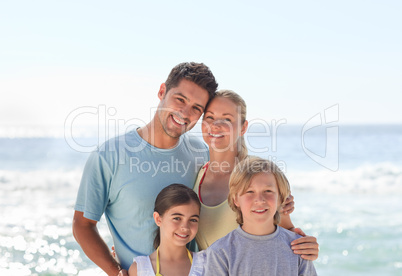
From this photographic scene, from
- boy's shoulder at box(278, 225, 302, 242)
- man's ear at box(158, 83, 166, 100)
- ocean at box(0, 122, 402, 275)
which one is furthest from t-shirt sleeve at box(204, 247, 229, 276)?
ocean at box(0, 122, 402, 275)

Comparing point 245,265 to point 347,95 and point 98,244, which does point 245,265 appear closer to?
point 98,244

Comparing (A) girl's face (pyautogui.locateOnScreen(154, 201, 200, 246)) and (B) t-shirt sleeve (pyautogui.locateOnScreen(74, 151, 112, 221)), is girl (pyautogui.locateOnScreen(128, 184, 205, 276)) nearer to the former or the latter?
(A) girl's face (pyautogui.locateOnScreen(154, 201, 200, 246))

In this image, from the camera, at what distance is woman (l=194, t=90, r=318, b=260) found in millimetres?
2609

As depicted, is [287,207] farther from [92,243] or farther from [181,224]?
[92,243]

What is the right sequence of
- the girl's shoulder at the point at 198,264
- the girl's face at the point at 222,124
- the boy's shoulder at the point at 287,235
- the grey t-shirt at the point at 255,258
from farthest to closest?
the girl's face at the point at 222,124 < the girl's shoulder at the point at 198,264 < the boy's shoulder at the point at 287,235 < the grey t-shirt at the point at 255,258

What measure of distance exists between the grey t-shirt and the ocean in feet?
15.8

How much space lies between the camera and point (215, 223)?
2596 millimetres

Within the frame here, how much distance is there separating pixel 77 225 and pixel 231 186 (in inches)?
41.3

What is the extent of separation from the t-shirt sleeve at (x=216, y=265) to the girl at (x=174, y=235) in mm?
214

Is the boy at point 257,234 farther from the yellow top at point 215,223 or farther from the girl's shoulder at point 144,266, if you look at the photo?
the girl's shoulder at point 144,266

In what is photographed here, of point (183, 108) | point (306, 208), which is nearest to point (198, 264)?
point (183, 108)

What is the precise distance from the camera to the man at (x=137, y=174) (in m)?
2.71

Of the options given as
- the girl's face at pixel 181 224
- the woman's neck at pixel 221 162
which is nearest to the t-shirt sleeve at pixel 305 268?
the girl's face at pixel 181 224

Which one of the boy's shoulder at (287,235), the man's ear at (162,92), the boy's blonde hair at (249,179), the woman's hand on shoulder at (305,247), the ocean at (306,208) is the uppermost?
the man's ear at (162,92)
